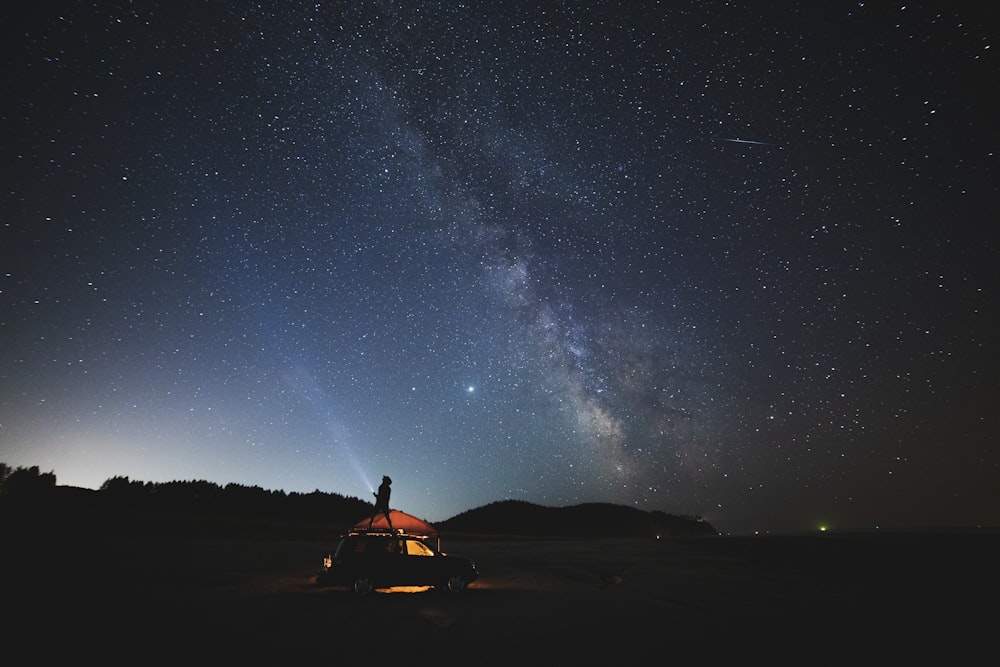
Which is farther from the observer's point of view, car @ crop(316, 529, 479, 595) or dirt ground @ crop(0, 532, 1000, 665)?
car @ crop(316, 529, 479, 595)

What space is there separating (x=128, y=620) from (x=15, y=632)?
147 centimetres

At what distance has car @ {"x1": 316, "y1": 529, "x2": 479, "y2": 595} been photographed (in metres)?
12.2

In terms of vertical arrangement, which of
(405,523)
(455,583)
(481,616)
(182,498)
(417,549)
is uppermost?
(182,498)

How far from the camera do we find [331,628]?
27.2 ft

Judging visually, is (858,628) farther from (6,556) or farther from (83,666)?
(6,556)

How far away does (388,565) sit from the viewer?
1249 centimetres

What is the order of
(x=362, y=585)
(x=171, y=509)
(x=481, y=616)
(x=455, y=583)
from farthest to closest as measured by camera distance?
1. (x=171, y=509)
2. (x=455, y=583)
3. (x=362, y=585)
4. (x=481, y=616)

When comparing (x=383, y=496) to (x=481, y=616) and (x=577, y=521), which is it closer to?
(x=481, y=616)

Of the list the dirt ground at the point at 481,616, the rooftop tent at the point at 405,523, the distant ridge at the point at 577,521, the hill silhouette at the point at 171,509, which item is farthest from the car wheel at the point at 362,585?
the distant ridge at the point at 577,521

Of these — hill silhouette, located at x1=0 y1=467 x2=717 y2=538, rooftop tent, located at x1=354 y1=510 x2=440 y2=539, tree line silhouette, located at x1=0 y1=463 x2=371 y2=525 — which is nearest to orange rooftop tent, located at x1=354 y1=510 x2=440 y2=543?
rooftop tent, located at x1=354 y1=510 x2=440 y2=539

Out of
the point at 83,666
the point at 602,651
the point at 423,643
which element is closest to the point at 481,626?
the point at 423,643

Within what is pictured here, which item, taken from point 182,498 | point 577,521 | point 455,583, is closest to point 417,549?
point 455,583

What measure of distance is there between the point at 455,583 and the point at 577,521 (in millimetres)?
121120

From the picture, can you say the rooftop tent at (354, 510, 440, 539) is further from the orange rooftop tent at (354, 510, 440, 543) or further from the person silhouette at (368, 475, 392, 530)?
the person silhouette at (368, 475, 392, 530)
